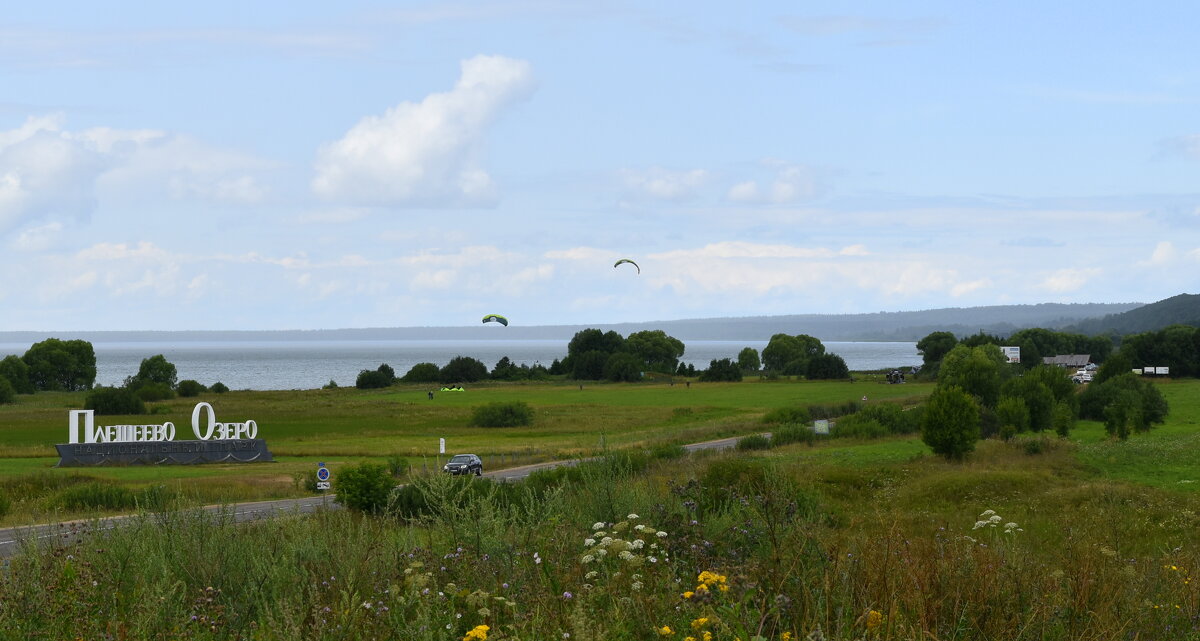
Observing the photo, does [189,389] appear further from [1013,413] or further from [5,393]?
[1013,413]

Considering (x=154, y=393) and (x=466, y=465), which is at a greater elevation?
(x=154, y=393)

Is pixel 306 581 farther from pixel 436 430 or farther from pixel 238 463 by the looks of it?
pixel 436 430

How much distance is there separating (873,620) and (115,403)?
108 m

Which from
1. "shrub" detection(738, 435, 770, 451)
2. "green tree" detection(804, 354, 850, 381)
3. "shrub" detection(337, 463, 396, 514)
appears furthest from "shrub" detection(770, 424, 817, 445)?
"green tree" detection(804, 354, 850, 381)

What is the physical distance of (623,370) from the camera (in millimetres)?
162875

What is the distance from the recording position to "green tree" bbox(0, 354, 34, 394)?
154 metres

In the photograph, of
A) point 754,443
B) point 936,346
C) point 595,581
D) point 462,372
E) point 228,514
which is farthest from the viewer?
point 936,346

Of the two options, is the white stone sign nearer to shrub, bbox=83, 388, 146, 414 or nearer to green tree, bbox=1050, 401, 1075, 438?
shrub, bbox=83, 388, 146, 414

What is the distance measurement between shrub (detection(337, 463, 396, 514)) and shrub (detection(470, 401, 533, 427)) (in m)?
56.4

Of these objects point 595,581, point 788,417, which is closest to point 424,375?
point 788,417

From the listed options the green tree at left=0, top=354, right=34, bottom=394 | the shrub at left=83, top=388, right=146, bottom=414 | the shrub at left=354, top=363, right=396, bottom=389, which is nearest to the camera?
the shrub at left=83, top=388, right=146, bottom=414

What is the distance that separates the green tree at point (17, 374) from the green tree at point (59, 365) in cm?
846

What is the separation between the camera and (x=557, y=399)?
121 m

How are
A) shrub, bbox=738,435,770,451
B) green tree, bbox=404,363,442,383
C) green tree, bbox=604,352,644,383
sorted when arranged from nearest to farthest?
1. shrub, bbox=738,435,770,451
2. green tree, bbox=604,352,644,383
3. green tree, bbox=404,363,442,383
